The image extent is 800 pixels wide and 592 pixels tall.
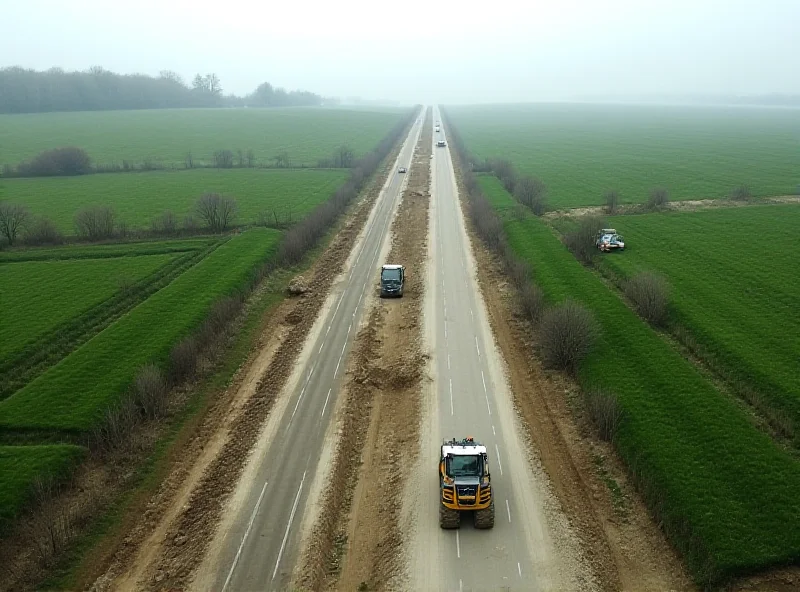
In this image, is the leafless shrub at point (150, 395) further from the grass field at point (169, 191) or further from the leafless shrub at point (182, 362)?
the grass field at point (169, 191)

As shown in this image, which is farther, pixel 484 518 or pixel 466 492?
pixel 484 518

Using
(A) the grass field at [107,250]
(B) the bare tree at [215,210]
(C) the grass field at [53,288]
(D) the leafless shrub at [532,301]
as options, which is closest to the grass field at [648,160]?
(D) the leafless shrub at [532,301]

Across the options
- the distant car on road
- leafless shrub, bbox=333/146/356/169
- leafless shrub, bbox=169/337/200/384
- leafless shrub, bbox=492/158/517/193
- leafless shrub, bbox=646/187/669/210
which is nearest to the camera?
leafless shrub, bbox=169/337/200/384

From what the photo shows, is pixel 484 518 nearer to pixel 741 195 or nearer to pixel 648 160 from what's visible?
pixel 741 195

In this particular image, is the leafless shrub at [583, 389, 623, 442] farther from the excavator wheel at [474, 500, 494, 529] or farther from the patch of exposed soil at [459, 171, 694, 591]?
the excavator wheel at [474, 500, 494, 529]

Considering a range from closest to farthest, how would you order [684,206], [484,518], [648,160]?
[484,518]
[684,206]
[648,160]

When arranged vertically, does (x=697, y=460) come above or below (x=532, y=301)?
below

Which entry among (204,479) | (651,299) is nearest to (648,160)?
(651,299)

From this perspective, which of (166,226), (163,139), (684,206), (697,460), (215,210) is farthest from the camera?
(163,139)

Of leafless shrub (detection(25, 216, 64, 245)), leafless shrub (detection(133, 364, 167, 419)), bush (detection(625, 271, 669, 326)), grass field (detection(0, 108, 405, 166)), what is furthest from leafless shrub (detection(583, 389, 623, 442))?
grass field (detection(0, 108, 405, 166))
